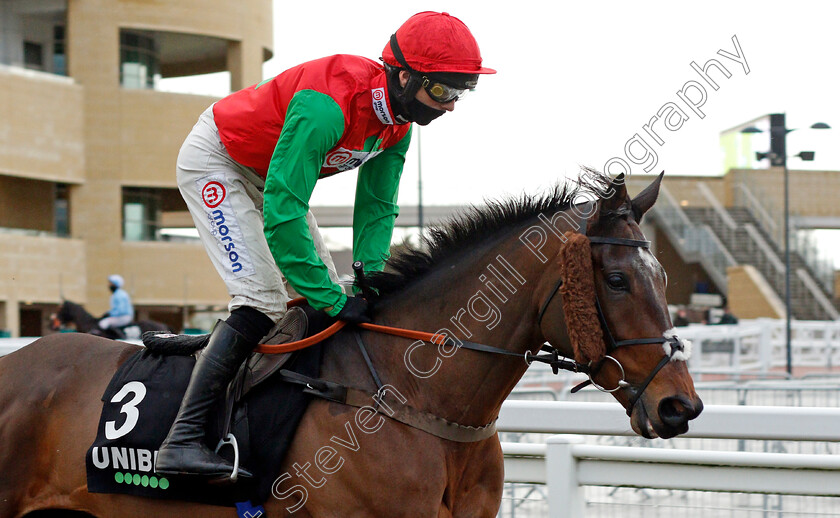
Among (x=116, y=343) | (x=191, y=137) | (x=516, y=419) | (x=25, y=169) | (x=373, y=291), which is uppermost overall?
(x=25, y=169)

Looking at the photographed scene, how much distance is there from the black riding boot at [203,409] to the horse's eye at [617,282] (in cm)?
121

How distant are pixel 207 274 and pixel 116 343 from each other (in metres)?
19.7

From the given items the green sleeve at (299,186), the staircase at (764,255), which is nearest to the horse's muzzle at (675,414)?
the green sleeve at (299,186)

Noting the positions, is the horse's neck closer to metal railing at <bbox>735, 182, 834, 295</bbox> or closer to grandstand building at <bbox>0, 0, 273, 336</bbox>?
grandstand building at <bbox>0, 0, 273, 336</bbox>

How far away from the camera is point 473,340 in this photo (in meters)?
3.01

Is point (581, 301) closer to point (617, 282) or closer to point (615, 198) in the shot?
point (617, 282)

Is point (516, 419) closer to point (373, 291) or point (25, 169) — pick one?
point (373, 291)

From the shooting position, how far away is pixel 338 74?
3.08 meters

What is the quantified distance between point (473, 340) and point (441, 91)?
84 cm

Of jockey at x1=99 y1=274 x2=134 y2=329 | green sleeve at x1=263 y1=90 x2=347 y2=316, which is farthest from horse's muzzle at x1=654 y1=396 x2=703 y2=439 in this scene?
jockey at x1=99 y1=274 x2=134 y2=329

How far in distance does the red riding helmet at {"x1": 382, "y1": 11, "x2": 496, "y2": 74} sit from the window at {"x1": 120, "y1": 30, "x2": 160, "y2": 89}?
21002 mm

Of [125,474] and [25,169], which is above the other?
[25,169]

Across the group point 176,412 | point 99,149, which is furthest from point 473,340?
point 99,149

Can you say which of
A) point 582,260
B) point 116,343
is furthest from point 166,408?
point 582,260
